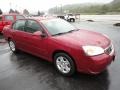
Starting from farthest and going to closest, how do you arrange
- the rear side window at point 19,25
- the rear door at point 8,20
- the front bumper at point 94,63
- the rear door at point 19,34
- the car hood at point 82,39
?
the rear door at point 8,20
the rear side window at point 19,25
the rear door at point 19,34
the car hood at point 82,39
the front bumper at point 94,63

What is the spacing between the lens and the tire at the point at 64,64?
4.45m

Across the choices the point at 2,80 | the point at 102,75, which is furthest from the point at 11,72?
the point at 102,75

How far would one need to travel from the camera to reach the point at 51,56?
5.00 metres

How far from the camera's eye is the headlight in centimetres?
407

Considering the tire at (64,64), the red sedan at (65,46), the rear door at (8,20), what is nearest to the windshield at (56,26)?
the red sedan at (65,46)

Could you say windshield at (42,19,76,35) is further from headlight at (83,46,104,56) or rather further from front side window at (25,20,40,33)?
headlight at (83,46,104,56)

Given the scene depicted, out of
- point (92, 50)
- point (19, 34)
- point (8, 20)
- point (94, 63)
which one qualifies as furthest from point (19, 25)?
point (8, 20)

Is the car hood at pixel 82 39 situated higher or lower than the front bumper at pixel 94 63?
higher

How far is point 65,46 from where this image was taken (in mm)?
4434

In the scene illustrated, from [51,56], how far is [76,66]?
0.94 meters

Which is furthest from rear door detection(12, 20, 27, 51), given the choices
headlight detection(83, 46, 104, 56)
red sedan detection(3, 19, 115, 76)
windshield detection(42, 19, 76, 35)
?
headlight detection(83, 46, 104, 56)

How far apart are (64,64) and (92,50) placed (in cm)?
94

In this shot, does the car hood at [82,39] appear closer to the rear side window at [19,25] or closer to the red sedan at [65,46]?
the red sedan at [65,46]

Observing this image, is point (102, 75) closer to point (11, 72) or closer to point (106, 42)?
point (106, 42)
